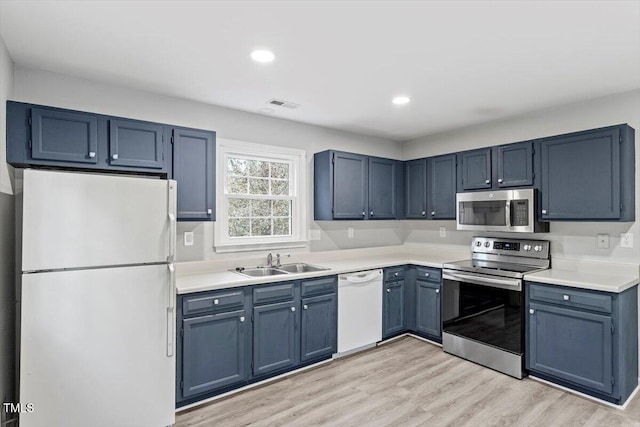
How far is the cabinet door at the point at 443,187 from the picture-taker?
408 cm

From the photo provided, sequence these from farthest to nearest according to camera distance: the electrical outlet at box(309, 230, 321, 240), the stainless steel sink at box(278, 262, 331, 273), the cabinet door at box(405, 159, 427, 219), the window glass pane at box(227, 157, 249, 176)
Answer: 1. the cabinet door at box(405, 159, 427, 219)
2. the electrical outlet at box(309, 230, 321, 240)
3. the stainless steel sink at box(278, 262, 331, 273)
4. the window glass pane at box(227, 157, 249, 176)

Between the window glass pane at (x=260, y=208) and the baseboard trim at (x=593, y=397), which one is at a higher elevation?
the window glass pane at (x=260, y=208)

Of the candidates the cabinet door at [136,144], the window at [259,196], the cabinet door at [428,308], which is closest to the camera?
the cabinet door at [136,144]

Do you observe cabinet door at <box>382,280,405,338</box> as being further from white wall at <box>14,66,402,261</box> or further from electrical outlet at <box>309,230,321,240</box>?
electrical outlet at <box>309,230,321,240</box>

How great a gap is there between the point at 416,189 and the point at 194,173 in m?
2.79

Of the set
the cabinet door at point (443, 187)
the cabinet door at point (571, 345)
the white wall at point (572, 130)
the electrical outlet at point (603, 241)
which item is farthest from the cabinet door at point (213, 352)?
the electrical outlet at point (603, 241)

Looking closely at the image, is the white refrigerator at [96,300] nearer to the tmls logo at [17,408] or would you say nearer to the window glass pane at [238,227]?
the tmls logo at [17,408]

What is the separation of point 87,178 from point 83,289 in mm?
668

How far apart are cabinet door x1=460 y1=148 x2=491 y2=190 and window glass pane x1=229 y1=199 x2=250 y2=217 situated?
7.93 feet

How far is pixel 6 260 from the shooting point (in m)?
2.20

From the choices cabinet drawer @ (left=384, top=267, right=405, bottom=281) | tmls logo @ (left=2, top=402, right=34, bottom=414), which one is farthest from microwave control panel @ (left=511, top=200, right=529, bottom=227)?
tmls logo @ (left=2, top=402, right=34, bottom=414)

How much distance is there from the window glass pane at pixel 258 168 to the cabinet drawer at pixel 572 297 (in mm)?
2759

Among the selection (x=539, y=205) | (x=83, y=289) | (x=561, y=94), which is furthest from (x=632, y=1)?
(x=83, y=289)

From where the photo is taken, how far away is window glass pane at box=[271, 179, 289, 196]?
3861 mm
